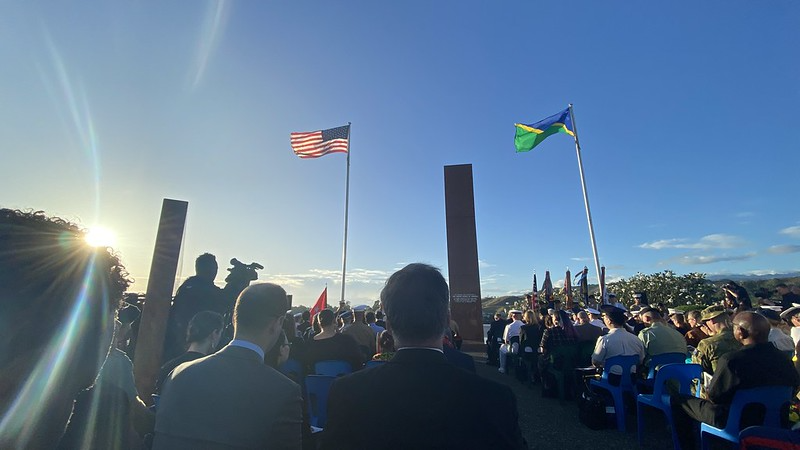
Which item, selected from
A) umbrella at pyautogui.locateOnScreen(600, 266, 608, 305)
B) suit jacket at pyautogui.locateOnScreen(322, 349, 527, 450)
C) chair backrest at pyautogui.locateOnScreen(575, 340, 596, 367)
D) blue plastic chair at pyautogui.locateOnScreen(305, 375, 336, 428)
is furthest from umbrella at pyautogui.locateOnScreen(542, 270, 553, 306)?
suit jacket at pyautogui.locateOnScreen(322, 349, 527, 450)

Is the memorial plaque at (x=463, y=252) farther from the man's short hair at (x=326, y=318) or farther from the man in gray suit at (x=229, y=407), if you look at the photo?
the man in gray suit at (x=229, y=407)

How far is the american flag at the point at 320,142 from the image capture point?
15523 mm

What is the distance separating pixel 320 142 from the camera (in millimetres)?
15945

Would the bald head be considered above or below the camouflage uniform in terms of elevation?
Answer: above

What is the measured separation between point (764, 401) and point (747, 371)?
1.09 feet

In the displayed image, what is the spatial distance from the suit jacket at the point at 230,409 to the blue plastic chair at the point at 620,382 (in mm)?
4984

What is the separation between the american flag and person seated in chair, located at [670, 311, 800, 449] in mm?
14043

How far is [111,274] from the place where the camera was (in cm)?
119

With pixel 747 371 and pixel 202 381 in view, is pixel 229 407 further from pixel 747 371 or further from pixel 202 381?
pixel 747 371

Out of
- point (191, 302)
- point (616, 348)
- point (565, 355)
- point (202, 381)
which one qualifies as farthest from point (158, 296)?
point (565, 355)

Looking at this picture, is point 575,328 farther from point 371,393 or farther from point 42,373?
point 42,373

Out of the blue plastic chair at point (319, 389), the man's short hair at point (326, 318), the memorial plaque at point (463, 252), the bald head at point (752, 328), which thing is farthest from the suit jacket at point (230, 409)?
the memorial plaque at point (463, 252)

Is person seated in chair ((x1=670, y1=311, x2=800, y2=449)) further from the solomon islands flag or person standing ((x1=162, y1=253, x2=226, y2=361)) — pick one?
the solomon islands flag

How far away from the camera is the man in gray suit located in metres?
1.80
